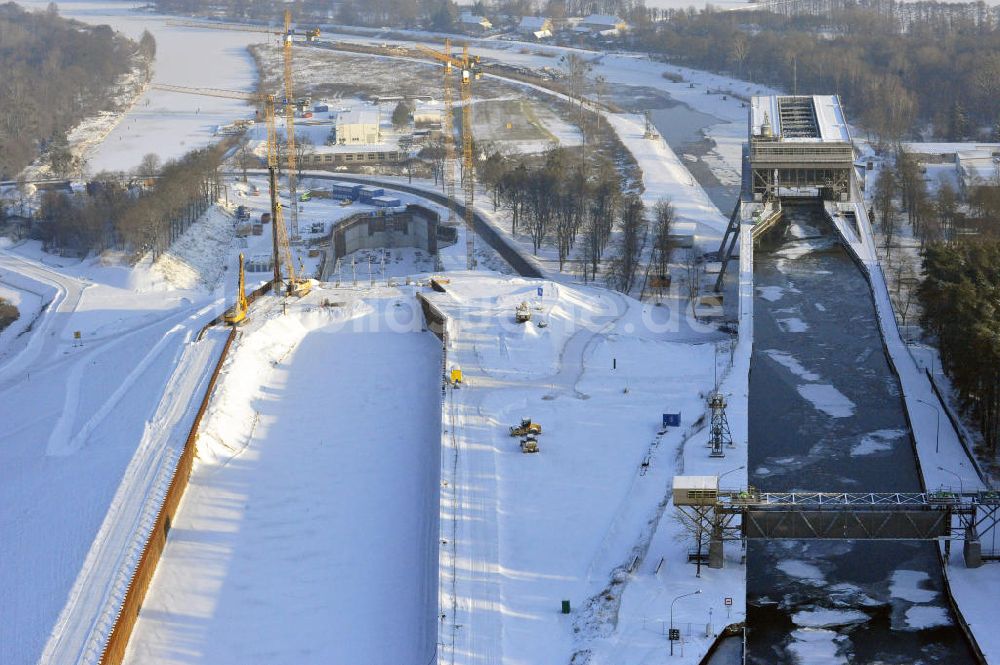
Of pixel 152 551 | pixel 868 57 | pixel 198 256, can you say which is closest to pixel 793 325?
pixel 152 551

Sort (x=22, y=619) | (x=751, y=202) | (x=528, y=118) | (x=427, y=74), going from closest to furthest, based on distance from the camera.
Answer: (x=22, y=619), (x=751, y=202), (x=528, y=118), (x=427, y=74)

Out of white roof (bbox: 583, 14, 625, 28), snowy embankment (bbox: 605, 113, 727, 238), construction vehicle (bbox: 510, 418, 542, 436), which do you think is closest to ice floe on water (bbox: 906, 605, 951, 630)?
construction vehicle (bbox: 510, 418, 542, 436)

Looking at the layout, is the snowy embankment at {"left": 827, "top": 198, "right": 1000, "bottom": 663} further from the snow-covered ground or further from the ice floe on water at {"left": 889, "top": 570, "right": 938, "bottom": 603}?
the snow-covered ground

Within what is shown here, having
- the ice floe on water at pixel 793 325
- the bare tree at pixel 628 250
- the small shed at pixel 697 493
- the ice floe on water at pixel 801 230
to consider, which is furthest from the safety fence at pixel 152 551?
the ice floe on water at pixel 801 230

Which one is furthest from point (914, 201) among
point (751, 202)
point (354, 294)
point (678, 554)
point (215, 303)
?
point (678, 554)

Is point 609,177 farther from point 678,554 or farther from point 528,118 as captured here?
point 678,554
